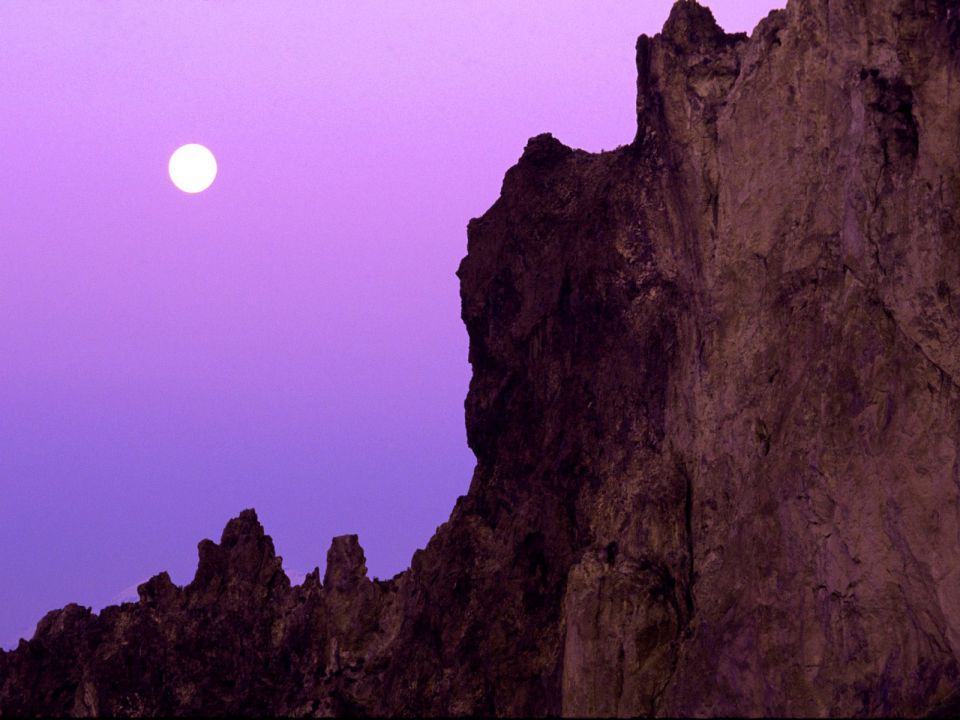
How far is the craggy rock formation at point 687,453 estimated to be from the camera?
90.0 feet

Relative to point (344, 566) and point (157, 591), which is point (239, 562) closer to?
point (157, 591)

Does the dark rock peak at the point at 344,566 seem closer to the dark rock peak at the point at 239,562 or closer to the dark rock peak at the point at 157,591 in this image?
the dark rock peak at the point at 239,562

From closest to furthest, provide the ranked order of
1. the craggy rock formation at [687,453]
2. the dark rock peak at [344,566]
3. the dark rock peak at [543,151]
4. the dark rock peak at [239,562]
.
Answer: the craggy rock formation at [687,453], the dark rock peak at [344,566], the dark rock peak at [239,562], the dark rock peak at [543,151]

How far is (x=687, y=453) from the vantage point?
32.6 m

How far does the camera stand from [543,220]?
39.0 meters

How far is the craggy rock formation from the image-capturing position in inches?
1080

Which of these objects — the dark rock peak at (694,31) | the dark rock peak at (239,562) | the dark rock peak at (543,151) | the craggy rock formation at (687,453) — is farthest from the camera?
the dark rock peak at (543,151)

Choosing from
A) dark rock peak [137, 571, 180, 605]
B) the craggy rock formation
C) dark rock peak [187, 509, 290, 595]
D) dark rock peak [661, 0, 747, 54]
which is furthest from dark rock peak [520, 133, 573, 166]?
dark rock peak [137, 571, 180, 605]

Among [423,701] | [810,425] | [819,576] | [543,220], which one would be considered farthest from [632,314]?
[423,701]

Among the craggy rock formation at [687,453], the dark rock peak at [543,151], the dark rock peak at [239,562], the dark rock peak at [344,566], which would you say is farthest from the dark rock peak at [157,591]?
the dark rock peak at [543,151]

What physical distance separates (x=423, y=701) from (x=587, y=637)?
5890 mm

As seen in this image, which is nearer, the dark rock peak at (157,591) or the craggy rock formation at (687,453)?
the craggy rock formation at (687,453)

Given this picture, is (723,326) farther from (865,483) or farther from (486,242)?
(486,242)

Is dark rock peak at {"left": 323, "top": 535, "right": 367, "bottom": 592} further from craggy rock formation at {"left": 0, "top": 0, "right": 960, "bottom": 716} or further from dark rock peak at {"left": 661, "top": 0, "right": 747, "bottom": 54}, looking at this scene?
dark rock peak at {"left": 661, "top": 0, "right": 747, "bottom": 54}
